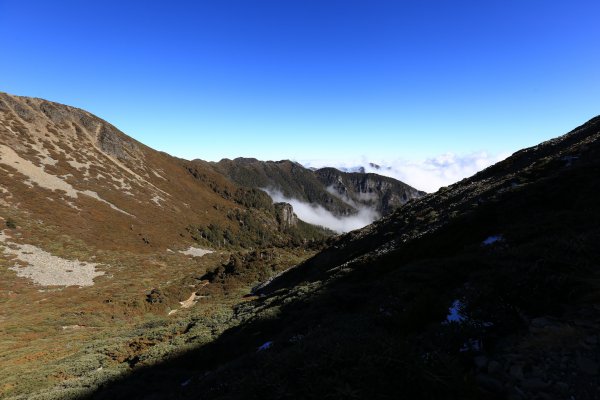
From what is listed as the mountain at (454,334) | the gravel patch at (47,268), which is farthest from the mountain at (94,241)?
the mountain at (454,334)

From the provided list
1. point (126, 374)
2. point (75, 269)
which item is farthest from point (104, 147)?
point (126, 374)

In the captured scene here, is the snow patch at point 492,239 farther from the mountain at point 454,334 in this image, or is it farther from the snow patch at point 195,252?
the snow patch at point 195,252

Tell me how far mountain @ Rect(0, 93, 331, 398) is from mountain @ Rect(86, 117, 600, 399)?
44.3 feet

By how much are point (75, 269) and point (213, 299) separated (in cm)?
3225

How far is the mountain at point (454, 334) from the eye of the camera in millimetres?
5980

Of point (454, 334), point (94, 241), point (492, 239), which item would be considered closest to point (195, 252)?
point (94, 241)

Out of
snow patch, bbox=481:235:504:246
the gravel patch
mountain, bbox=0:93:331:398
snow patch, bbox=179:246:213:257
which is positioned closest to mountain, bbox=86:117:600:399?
snow patch, bbox=481:235:504:246

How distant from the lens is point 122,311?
131 feet

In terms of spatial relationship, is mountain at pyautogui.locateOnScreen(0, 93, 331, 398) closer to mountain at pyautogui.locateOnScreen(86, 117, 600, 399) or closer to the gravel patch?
the gravel patch

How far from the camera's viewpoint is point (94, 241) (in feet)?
238

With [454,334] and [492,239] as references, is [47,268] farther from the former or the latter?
[454,334]

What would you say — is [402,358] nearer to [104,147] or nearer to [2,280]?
[2,280]

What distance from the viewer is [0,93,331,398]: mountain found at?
31.2m

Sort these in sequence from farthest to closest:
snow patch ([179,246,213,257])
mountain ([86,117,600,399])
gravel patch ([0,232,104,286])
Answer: snow patch ([179,246,213,257])
gravel patch ([0,232,104,286])
mountain ([86,117,600,399])
